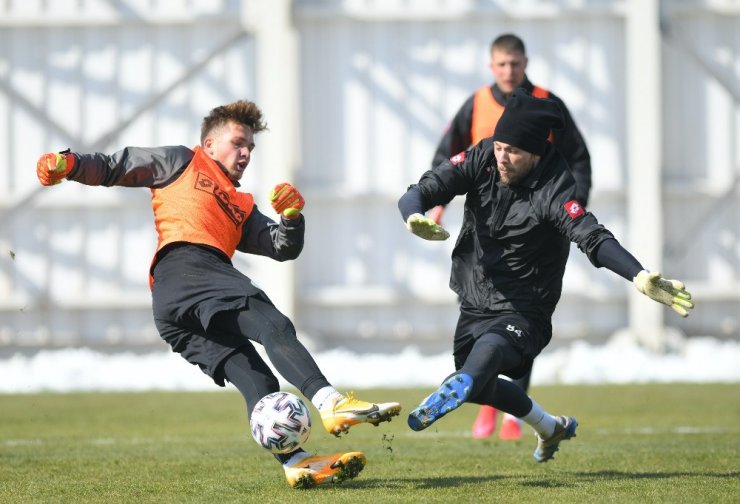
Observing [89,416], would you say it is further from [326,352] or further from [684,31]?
[684,31]

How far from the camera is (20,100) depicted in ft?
47.1

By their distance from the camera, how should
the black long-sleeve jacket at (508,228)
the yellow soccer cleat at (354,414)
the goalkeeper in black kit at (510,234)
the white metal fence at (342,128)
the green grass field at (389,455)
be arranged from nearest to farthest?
the yellow soccer cleat at (354,414)
the green grass field at (389,455)
the goalkeeper in black kit at (510,234)
the black long-sleeve jacket at (508,228)
the white metal fence at (342,128)

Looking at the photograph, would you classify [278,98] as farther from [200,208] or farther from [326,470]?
[326,470]

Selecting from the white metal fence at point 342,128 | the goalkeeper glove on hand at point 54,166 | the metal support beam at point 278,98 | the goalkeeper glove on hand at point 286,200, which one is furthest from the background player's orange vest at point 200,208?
the white metal fence at point 342,128

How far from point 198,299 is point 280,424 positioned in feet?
2.23

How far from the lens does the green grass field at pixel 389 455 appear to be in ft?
17.2

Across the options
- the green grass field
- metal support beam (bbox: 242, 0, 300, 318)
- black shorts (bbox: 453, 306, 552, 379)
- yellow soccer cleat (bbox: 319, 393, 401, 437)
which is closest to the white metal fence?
metal support beam (bbox: 242, 0, 300, 318)

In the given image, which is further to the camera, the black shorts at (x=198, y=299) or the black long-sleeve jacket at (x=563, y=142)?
the black long-sleeve jacket at (x=563, y=142)

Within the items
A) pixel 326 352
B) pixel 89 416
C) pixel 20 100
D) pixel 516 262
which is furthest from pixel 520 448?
pixel 20 100

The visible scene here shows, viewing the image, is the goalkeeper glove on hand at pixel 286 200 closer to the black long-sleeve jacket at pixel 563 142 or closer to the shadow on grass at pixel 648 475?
the shadow on grass at pixel 648 475

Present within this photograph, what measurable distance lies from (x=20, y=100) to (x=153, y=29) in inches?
65.7

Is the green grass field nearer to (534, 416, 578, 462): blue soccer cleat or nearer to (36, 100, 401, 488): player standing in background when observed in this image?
(534, 416, 578, 462): blue soccer cleat

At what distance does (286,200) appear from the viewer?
5527 millimetres

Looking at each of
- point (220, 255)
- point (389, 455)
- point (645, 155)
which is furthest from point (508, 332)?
point (645, 155)
